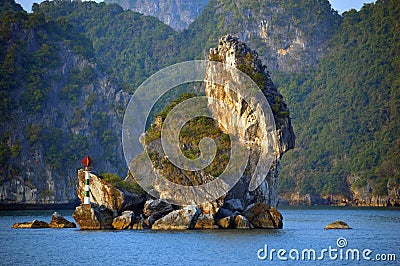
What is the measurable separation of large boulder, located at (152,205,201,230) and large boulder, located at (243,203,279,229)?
12.7 feet

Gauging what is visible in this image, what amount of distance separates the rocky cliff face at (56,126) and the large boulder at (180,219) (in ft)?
175

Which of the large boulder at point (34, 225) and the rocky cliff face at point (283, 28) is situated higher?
the rocky cliff face at point (283, 28)

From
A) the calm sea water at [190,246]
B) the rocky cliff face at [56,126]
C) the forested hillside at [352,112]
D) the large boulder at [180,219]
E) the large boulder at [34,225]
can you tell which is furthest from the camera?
the forested hillside at [352,112]

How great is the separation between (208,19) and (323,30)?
2931 cm

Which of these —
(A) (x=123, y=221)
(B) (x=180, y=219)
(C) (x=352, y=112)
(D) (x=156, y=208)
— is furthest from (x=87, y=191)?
(C) (x=352, y=112)

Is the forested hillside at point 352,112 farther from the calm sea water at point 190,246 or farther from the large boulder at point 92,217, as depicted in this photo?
the large boulder at point 92,217

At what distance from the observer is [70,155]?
118m

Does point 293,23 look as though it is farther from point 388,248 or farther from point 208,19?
point 388,248

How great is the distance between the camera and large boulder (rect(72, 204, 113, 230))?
55.7m

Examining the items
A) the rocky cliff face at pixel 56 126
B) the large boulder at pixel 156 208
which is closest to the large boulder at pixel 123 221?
the large boulder at pixel 156 208

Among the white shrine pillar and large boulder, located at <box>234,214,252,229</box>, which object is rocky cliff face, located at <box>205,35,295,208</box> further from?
the white shrine pillar

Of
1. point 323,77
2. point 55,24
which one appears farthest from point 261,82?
point 323,77

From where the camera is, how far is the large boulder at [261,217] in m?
57.8

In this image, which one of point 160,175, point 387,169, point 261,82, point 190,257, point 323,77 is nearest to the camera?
point 190,257
